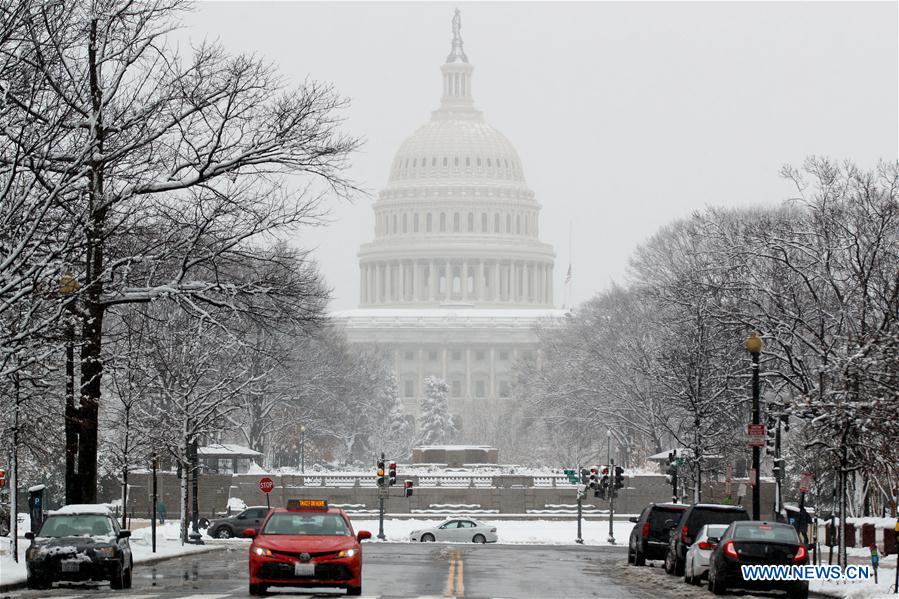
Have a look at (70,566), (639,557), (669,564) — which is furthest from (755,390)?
(70,566)

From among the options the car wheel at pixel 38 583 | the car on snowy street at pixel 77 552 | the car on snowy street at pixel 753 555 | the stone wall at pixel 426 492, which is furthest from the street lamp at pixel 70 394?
the stone wall at pixel 426 492

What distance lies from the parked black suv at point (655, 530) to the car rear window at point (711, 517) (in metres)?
4.89

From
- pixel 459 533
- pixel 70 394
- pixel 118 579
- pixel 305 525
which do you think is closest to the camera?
pixel 305 525

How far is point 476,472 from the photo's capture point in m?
99.4

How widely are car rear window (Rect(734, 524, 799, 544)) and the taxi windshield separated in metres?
6.60

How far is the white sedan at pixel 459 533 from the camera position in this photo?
6866 cm

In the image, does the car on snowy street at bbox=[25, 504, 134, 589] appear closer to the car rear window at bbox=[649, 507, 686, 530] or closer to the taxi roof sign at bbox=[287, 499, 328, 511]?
the taxi roof sign at bbox=[287, 499, 328, 511]

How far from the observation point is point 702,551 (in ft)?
110

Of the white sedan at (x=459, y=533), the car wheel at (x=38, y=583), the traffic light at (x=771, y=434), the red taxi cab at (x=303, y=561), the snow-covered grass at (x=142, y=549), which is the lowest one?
the white sedan at (x=459, y=533)

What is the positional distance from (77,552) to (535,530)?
49.5 meters

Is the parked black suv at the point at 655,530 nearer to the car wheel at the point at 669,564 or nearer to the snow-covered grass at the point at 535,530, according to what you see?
the car wheel at the point at 669,564

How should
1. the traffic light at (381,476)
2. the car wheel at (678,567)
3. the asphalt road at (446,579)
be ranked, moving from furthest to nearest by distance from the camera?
the traffic light at (381,476), the car wheel at (678,567), the asphalt road at (446,579)

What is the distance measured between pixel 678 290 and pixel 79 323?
138ft

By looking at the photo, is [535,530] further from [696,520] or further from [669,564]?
[696,520]
